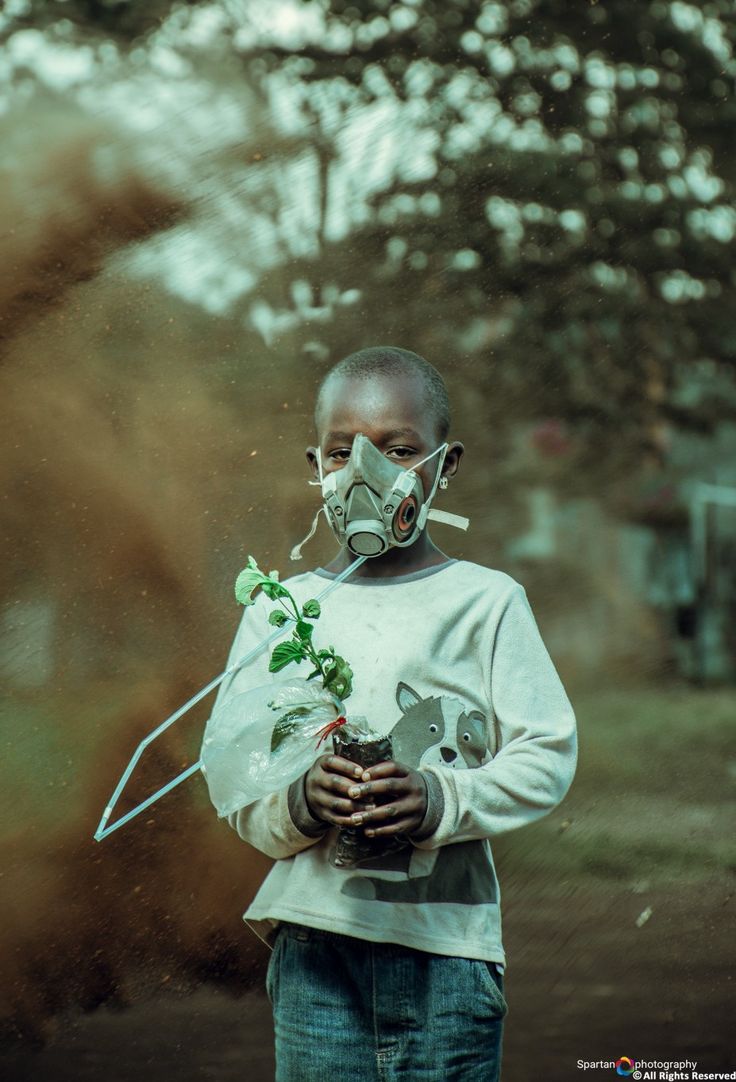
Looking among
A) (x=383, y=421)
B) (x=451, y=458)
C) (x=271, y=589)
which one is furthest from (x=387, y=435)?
A: (x=271, y=589)

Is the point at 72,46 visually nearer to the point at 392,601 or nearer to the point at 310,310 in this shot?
the point at 310,310

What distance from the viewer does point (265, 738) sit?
1620mm

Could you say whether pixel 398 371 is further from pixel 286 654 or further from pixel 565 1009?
pixel 565 1009

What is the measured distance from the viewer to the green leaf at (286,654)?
1559 mm

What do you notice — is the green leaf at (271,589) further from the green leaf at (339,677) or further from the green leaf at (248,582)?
the green leaf at (339,677)

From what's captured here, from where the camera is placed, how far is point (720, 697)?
3.36 metres

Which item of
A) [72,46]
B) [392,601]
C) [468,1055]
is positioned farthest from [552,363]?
[468,1055]

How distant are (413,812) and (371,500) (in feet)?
1.43

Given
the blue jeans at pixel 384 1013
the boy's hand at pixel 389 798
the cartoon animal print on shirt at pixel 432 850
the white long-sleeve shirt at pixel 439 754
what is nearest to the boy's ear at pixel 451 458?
the white long-sleeve shirt at pixel 439 754

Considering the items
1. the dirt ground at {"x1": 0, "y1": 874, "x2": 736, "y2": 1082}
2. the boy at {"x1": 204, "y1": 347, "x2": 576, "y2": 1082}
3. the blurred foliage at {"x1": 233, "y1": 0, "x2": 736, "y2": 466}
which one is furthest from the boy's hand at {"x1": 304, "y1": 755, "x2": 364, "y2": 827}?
the blurred foliage at {"x1": 233, "y1": 0, "x2": 736, "y2": 466}

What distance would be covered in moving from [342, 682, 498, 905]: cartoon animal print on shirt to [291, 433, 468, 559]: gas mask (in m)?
0.21

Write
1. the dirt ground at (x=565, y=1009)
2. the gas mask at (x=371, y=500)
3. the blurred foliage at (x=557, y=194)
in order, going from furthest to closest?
the blurred foliage at (x=557, y=194) < the dirt ground at (x=565, y=1009) < the gas mask at (x=371, y=500)

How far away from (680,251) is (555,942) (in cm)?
187

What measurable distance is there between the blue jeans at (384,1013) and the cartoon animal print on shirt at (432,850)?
0.26 ft
